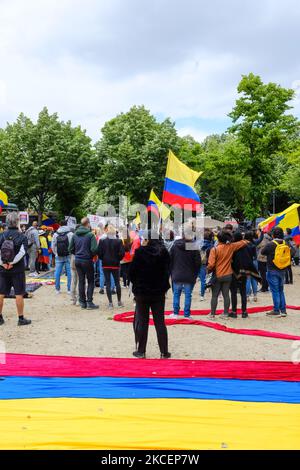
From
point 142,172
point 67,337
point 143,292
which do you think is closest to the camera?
point 143,292

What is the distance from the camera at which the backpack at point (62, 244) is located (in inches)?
528

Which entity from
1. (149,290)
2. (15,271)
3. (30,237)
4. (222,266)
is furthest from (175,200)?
(30,237)

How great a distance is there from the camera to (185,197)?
13094 millimetres

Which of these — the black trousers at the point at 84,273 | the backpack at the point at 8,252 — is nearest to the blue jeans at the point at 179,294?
the black trousers at the point at 84,273

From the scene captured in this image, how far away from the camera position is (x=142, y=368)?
6.53 metres

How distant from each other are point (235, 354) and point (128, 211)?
32387 millimetres

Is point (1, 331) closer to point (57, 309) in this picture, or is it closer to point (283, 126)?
point (57, 309)

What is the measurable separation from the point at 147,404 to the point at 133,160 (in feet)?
109

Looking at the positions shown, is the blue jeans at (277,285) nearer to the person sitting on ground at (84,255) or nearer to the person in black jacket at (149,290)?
the person sitting on ground at (84,255)

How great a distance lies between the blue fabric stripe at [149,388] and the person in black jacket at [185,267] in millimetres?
4213

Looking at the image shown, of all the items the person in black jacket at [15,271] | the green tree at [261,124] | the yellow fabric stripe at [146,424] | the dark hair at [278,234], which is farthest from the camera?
the green tree at [261,124]

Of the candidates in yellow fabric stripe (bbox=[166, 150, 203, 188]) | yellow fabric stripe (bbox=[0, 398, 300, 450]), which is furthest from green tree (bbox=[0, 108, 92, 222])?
yellow fabric stripe (bbox=[0, 398, 300, 450])
